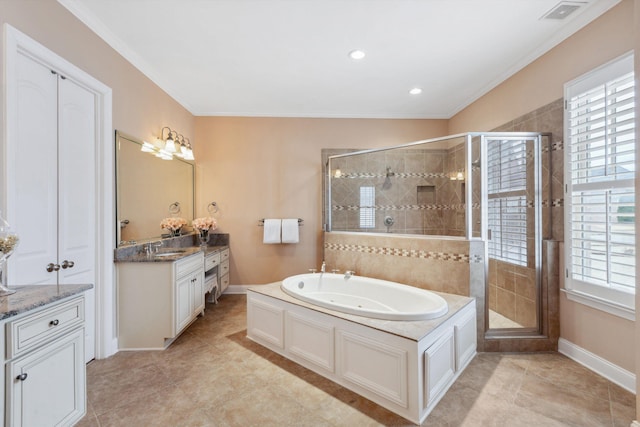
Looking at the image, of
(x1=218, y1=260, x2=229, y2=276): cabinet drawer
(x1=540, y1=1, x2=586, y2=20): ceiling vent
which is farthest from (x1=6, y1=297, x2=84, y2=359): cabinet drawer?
(x1=540, y1=1, x2=586, y2=20): ceiling vent

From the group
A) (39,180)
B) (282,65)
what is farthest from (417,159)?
(39,180)

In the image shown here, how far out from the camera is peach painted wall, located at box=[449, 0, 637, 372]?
1851mm

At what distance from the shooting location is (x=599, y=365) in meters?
2.02

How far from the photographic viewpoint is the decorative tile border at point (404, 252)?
248 centimetres

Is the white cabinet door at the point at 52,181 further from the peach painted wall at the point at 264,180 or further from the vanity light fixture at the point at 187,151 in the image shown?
the peach painted wall at the point at 264,180

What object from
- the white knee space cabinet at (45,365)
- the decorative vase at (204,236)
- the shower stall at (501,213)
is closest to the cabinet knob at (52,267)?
the white knee space cabinet at (45,365)

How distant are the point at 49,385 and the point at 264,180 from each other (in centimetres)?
307

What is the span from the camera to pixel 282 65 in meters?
2.75

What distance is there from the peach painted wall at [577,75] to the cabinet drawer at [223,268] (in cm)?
362

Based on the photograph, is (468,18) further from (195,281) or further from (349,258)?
(195,281)

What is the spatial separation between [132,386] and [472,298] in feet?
8.74

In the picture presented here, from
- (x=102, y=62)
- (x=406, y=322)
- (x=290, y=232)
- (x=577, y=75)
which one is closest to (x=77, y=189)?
(x=102, y=62)

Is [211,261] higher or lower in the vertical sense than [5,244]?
Answer: lower

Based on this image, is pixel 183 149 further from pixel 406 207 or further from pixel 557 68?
pixel 557 68
